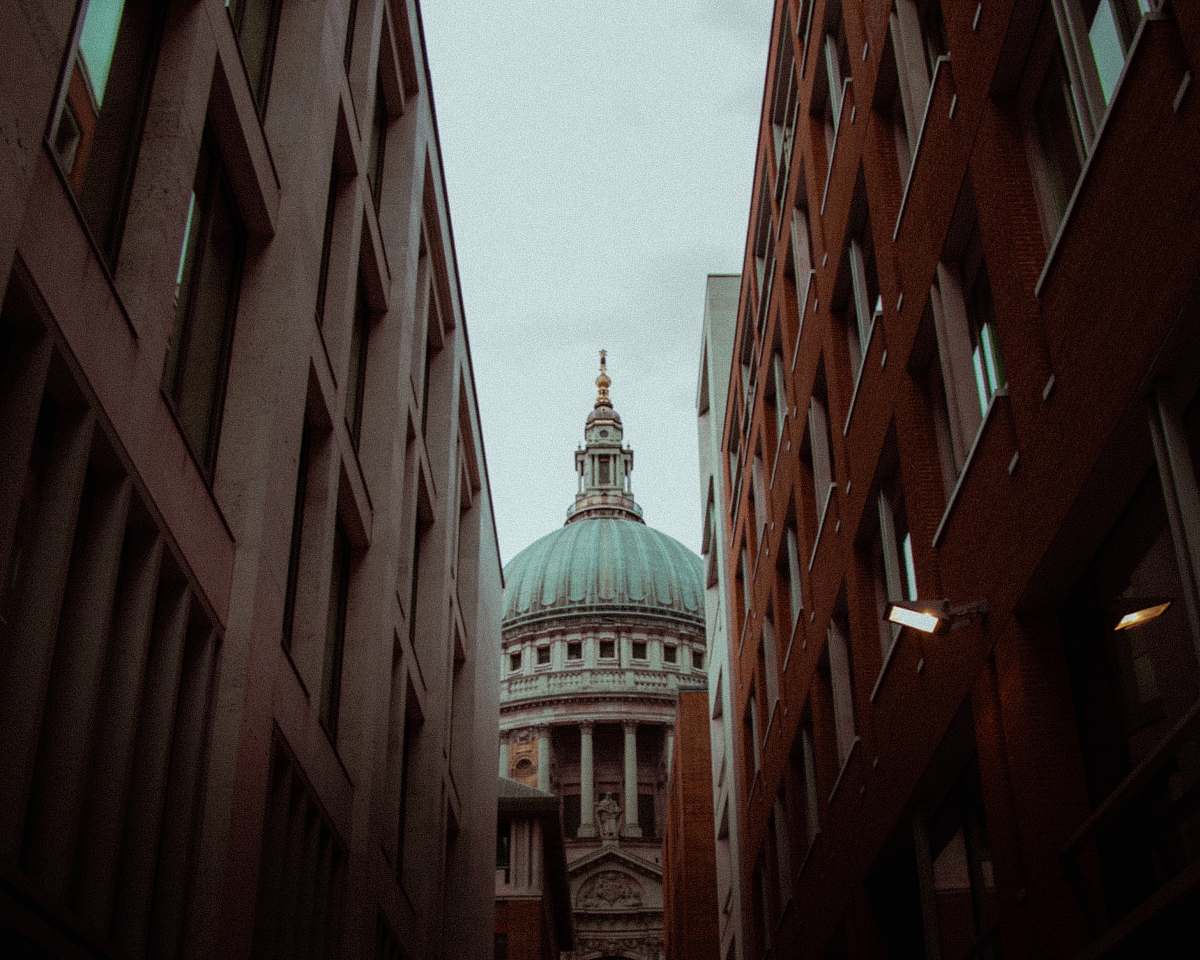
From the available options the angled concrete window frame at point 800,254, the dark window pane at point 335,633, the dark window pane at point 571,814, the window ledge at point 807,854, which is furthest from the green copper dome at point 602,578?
the dark window pane at point 335,633

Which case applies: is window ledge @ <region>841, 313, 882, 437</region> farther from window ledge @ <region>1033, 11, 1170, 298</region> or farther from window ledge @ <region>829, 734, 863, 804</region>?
window ledge @ <region>1033, 11, 1170, 298</region>

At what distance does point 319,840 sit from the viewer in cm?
1931

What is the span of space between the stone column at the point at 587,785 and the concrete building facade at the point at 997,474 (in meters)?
80.8

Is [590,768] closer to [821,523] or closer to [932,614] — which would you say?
[821,523]

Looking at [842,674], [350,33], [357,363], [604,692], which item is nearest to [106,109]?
[350,33]

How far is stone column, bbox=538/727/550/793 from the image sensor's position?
109 metres

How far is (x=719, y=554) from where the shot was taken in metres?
42.1

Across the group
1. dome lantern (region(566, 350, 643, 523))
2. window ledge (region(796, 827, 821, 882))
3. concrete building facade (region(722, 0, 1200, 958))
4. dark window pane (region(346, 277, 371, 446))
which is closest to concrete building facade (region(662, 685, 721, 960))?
window ledge (region(796, 827, 821, 882))

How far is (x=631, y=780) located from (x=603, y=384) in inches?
2106

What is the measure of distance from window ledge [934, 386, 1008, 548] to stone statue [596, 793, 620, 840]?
288 ft

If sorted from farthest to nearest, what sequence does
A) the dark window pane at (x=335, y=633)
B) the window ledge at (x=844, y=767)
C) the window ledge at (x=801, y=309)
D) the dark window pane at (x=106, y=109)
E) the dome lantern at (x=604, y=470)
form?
the dome lantern at (x=604, y=470) → the window ledge at (x=801, y=309) → the window ledge at (x=844, y=767) → the dark window pane at (x=335, y=633) → the dark window pane at (x=106, y=109)

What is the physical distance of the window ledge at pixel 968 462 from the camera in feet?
47.5

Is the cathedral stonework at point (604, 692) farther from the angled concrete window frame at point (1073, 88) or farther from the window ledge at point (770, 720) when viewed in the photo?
the angled concrete window frame at point (1073, 88)

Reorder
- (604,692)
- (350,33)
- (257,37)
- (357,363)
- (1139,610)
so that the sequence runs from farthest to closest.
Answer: (604,692), (357,363), (350,33), (257,37), (1139,610)
